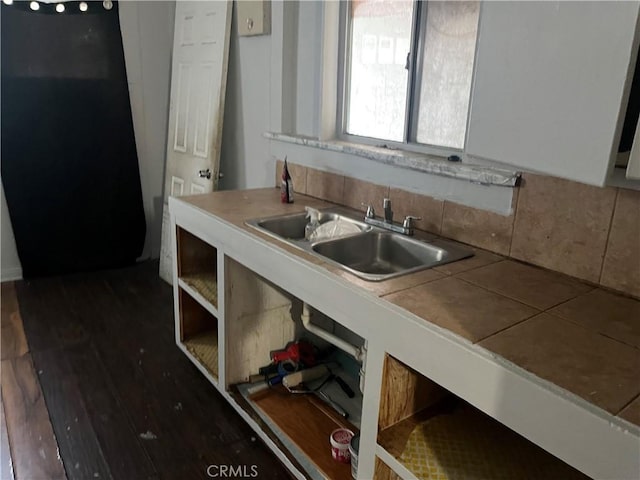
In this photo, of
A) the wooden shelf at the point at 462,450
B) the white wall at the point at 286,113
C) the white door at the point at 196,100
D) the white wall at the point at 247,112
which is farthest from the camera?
the white door at the point at 196,100

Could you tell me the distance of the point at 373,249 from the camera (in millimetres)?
1805

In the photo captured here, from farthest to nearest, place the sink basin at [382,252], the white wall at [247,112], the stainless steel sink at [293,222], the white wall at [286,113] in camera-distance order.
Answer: the white wall at [247,112]
the stainless steel sink at [293,222]
the white wall at [286,113]
the sink basin at [382,252]

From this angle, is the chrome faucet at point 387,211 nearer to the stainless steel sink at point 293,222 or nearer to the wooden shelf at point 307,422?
the stainless steel sink at point 293,222

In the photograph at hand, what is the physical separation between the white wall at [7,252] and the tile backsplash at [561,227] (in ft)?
9.57

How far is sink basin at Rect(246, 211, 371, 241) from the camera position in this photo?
191cm

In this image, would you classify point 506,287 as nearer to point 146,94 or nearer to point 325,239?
point 325,239

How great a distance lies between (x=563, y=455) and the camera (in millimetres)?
849

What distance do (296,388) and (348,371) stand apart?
0.95 ft

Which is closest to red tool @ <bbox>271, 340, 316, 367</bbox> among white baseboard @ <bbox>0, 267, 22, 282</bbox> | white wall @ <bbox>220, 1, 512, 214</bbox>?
white wall @ <bbox>220, 1, 512, 214</bbox>

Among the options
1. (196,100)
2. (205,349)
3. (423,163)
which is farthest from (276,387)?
(196,100)

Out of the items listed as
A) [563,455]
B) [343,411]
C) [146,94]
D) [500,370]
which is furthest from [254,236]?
[146,94]

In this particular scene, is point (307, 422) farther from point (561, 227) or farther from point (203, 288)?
point (561, 227)

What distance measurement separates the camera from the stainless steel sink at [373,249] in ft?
5.27

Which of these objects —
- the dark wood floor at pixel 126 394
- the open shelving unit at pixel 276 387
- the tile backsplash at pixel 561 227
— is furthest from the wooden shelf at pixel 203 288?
the tile backsplash at pixel 561 227
